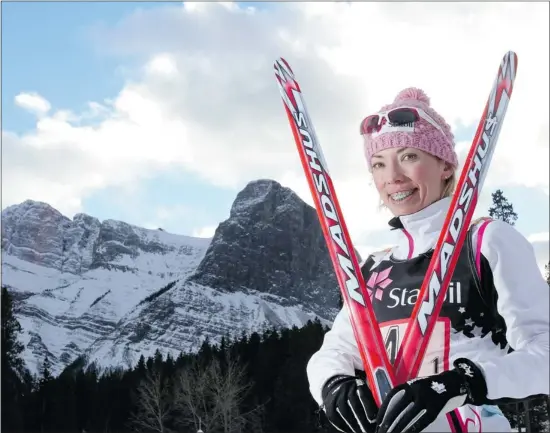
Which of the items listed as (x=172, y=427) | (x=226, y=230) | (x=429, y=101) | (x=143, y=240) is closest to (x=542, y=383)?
(x=429, y=101)

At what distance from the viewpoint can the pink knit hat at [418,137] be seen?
2164 millimetres

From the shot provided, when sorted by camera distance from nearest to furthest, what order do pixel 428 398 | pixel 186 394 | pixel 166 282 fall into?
pixel 428 398, pixel 186 394, pixel 166 282

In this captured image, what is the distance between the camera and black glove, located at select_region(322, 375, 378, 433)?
1801 millimetres

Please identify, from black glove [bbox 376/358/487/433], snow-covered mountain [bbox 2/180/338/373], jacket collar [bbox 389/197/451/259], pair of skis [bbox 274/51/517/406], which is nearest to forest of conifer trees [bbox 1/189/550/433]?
snow-covered mountain [bbox 2/180/338/373]

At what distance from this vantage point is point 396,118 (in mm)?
2209

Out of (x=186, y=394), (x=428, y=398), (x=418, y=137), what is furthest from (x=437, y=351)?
(x=186, y=394)

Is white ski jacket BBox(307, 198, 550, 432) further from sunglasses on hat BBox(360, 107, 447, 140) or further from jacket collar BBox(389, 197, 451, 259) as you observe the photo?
sunglasses on hat BBox(360, 107, 447, 140)

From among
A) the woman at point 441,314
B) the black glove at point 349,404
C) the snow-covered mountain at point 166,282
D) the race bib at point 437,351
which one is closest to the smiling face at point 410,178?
the woman at point 441,314

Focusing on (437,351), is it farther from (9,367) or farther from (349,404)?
(9,367)

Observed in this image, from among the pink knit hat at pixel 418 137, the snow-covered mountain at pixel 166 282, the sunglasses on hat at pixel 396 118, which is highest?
the snow-covered mountain at pixel 166 282

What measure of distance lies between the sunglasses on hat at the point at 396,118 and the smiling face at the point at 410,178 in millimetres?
92

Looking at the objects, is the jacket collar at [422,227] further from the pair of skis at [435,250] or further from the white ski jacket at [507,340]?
the pair of skis at [435,250]

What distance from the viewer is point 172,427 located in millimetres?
42281

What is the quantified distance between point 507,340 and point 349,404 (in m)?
0.47
